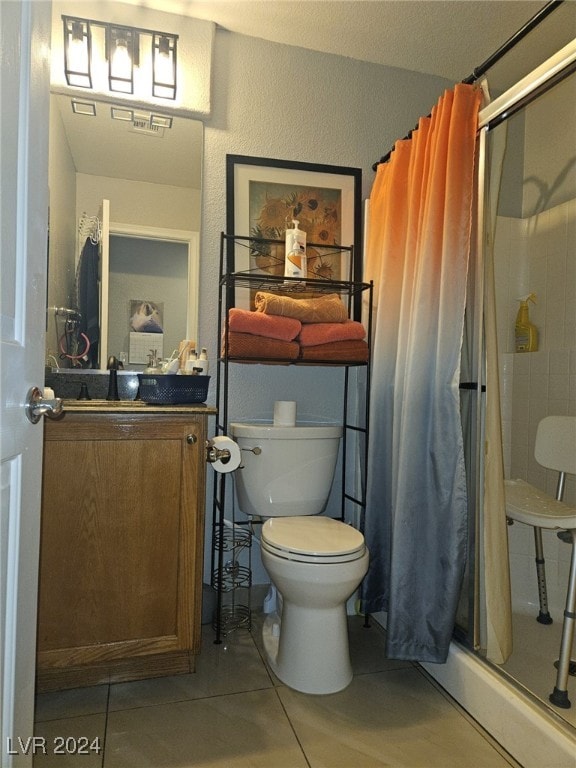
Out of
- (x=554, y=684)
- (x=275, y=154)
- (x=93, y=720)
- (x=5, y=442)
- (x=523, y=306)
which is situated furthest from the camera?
(x=523, y=306)

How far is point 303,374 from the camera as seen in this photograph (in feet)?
7.23

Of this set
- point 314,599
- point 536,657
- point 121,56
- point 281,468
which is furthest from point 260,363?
point 536,657

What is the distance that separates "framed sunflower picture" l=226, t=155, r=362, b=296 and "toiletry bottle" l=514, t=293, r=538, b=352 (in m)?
0.84

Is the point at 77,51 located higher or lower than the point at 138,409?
higher

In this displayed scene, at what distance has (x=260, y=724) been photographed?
137cm

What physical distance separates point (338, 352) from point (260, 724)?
123 centimetres

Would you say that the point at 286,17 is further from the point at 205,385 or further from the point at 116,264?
the point at 205,385

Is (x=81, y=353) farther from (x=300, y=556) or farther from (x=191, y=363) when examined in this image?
(x=300, y=556)

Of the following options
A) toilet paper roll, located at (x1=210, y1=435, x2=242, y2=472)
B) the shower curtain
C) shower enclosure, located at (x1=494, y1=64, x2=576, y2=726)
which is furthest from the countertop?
shower enclosure, located at (x1=494, y1=64, x2=576, y2=726)

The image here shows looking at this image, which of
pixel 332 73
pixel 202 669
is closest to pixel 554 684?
pixel 202 669

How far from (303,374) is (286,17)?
1452 millimetres

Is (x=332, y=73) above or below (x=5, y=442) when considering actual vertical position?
above

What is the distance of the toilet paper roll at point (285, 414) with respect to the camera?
197cm

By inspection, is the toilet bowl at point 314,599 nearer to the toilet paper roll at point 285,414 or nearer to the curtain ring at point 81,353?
the toilet paper roll at point 285,414
